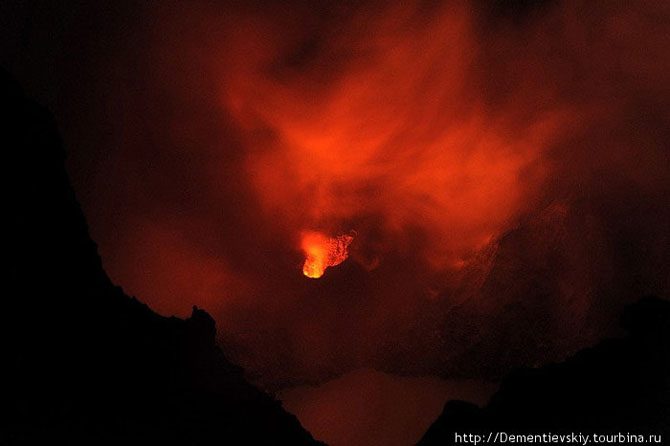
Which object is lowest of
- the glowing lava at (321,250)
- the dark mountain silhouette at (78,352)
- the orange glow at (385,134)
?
the dark mountain silhouette at (78,352)

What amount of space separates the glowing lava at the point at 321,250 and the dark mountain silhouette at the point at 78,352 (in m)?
5.01

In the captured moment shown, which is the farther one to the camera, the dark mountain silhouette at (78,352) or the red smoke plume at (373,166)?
the red smoke plume at (373,166)

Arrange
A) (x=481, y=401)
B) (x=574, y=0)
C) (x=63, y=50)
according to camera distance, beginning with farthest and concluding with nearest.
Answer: (x=574, y=0)
(x=481, y=401)
(x=63, y=50)

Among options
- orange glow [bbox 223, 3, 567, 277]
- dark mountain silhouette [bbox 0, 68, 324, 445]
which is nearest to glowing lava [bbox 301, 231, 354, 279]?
orange glow [bbox 223, 3, 567, 277]

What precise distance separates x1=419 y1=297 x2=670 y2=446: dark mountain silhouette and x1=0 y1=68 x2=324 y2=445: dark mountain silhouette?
5.42ft

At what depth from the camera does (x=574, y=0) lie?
1048 centimetres

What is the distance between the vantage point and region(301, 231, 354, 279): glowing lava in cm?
1076

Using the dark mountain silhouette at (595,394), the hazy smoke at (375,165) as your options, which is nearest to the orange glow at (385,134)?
the hazy smoke at (375,165)

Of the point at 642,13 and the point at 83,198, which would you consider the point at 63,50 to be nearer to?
the point at 83,198

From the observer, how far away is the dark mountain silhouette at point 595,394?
17.4 ft

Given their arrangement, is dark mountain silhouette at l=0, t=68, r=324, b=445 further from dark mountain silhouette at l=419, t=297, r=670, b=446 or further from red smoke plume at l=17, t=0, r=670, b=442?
red smoke plume at l=17, t=0, r=670, b=442

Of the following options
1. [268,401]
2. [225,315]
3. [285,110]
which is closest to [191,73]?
[285,110]

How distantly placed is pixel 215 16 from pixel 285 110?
192cm

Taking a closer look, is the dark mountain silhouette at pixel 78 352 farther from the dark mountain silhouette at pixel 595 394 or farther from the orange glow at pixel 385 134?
the orange glow at pixel 385 134
